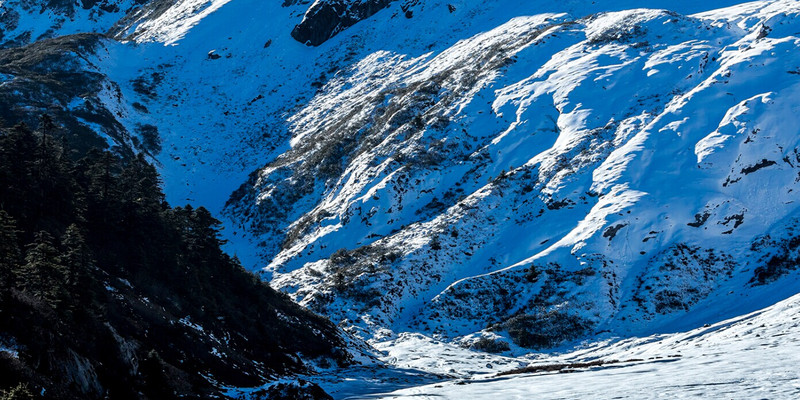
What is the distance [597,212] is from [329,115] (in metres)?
39.4

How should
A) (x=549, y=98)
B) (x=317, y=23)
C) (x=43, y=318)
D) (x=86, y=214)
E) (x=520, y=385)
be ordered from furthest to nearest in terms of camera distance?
1. (x=317, y=23)
2. (x=549, y=98)
3. (x=86, y=214)
4. (x=520, y=385)
5. (x=43, y=318)

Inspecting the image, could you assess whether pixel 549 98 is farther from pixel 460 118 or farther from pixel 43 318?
pixel 43 318

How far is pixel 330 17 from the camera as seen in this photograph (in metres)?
96.1

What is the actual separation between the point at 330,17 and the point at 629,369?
8135cm

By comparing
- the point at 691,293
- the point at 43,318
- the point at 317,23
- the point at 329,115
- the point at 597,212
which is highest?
the point at 317,23

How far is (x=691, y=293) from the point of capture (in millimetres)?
38250

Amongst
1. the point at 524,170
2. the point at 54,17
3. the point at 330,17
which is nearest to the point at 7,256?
the point at 524,170

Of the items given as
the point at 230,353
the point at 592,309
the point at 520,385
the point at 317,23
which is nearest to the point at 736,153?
the point at 592,309

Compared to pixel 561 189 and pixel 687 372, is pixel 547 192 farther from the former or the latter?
pixel 687 372

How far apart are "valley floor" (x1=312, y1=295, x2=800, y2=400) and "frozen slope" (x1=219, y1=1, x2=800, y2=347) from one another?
273cm

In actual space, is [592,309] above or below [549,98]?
below

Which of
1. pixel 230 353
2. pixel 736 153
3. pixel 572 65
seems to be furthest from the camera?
pixel 572 65

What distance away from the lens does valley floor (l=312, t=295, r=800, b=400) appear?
2041cm

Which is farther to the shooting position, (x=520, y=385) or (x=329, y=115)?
(x=329, y=115)
